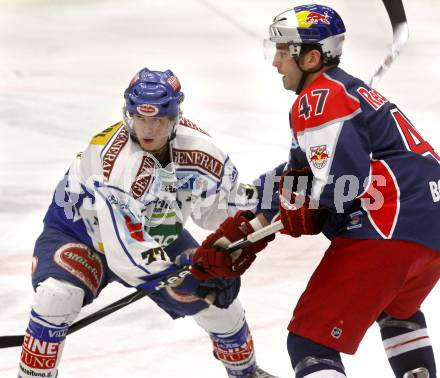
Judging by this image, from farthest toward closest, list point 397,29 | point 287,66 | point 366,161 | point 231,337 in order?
point 397,29, point 231,337, point 287,66, point 366,161

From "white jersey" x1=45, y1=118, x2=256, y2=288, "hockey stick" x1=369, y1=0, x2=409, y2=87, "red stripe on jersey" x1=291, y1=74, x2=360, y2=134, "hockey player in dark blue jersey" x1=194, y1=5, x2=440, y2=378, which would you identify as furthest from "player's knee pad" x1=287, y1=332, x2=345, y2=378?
"hockey stick" x1=369, y1=0, x2=409, y2=87

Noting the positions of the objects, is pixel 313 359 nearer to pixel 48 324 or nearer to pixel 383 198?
pixel 383 198

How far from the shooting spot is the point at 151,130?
3.27m

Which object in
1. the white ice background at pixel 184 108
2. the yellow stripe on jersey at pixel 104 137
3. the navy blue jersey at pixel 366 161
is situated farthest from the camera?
the white ice background at pixel 184 108

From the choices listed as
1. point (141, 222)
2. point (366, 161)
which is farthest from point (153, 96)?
point (366, 161)

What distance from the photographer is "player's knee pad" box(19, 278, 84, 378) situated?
10.6 ft

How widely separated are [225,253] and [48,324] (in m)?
0.59

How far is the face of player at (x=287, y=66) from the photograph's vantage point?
3088 mm

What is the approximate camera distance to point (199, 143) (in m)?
3.45

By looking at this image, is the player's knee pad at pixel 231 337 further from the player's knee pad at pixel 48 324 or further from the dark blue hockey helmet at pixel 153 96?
the dark blue hockey helmet at pixel 153 96

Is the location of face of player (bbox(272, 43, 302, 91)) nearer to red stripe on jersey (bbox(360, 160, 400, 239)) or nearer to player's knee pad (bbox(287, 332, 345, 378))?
red stripe on jersey (bbox(360, 160, 400, 239))

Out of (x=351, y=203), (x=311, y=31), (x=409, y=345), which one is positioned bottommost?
(x=409, y=345)

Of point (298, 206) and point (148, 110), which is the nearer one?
point (298, 206)

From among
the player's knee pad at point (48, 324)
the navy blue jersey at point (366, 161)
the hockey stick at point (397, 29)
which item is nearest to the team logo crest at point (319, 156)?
the navy blue jersey at point (366, 161)
